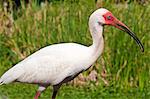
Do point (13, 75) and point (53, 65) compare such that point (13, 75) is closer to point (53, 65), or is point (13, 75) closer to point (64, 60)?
point (53, 65)

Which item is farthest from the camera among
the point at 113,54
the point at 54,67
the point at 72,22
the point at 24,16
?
the point at 24,16

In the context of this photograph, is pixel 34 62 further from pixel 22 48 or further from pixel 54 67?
pixel 22 48

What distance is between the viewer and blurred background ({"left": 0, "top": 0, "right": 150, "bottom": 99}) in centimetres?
1286

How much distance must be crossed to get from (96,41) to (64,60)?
0.53 meters

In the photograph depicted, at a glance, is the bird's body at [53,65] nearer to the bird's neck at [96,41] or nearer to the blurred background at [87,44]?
the bird's neck at [96,41]

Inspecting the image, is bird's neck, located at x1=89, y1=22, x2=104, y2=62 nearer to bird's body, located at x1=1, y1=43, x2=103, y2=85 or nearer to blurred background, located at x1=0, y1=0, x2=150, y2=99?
bird's body, located at x1=1, y1=43, x2=103, y2=85

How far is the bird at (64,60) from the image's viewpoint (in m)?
10.0

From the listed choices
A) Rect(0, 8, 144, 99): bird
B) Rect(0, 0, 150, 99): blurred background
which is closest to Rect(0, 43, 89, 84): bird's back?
Rect(0, 8, 144, 99): bird

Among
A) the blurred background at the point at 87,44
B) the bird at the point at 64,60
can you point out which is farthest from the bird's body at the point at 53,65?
the blurred background at the point at 87,44

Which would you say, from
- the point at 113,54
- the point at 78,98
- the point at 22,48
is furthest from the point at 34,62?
the point at 22,48

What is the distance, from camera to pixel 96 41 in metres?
10.1

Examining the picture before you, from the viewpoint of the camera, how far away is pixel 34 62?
10.1 m

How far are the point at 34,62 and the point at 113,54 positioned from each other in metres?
3.40

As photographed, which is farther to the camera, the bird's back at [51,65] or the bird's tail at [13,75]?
the bird's tail at [13,75]
